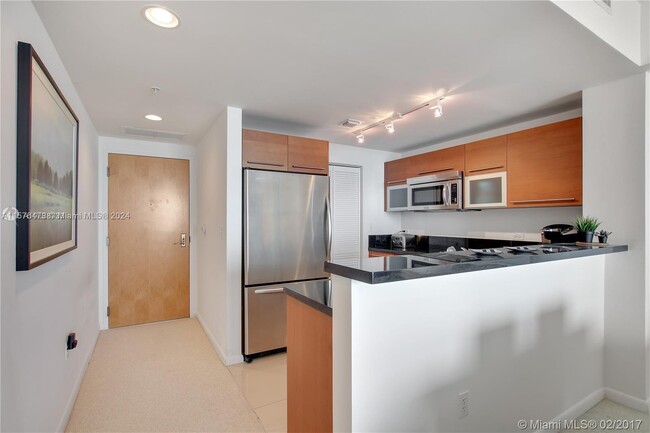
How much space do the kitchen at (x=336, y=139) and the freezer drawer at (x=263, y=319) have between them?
103 millimetres

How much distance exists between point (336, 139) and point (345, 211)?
3.22 feet

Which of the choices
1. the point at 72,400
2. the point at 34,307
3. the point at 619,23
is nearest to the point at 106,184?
the point at 72,400

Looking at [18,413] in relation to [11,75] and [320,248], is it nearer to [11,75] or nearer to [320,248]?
[11,75]

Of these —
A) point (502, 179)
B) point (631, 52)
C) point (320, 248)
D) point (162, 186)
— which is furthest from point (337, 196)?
point (631, 52)

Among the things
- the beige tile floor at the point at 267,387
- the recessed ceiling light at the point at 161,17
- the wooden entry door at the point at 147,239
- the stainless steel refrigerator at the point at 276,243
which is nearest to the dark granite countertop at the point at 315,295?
the beige tile floor at the point at 267,387

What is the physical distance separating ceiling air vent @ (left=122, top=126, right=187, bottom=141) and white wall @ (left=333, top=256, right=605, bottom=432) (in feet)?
10.8

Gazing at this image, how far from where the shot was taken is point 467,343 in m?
1.51

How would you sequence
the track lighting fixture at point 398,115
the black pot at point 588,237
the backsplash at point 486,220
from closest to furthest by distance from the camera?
1. the black pot at point 588,237
2. the track lighting fixture at point 398,115
3. the backsplash at point 486,220

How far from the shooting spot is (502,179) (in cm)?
312

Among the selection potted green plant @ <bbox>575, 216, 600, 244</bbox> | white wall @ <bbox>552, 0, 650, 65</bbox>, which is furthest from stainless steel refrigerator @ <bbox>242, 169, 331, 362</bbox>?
white wall @ <bbox>552, 0, 650, 65</bbox>

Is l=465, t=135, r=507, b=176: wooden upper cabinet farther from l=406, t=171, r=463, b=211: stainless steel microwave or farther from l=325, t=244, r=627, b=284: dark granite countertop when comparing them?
l=325, t=244, r=627, b=284: dark granite countertop

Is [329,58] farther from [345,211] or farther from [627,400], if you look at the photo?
[627,400]

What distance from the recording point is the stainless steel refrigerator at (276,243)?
9.65 ft

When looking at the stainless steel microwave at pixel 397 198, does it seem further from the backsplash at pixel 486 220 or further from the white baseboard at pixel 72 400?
the white baseboard at pixel 72 400
